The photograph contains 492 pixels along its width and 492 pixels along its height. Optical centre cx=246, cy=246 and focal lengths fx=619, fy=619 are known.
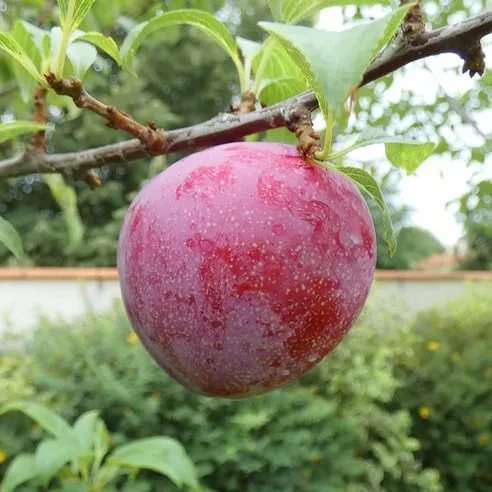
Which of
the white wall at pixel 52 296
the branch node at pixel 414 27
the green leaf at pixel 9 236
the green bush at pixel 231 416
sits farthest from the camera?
the white wall at pixel 52 296

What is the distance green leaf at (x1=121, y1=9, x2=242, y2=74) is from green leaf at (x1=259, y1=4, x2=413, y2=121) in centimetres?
24

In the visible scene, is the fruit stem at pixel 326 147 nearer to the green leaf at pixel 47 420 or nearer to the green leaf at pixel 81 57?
the green leaf at pixel 81 57

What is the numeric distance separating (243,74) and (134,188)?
9000 mm

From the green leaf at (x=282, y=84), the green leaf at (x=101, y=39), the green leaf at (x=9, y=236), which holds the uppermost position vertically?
the green leaf at (x=101, y=39)

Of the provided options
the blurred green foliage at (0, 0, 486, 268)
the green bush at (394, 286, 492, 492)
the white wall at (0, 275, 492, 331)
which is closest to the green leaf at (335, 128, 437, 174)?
the green bush at (394, 286, 492, 492)

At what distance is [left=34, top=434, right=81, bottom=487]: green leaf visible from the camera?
3.67 ft

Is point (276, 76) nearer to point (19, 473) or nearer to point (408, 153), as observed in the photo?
point (408, 153)

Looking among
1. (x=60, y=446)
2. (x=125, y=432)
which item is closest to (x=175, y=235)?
(x=60, y=446)

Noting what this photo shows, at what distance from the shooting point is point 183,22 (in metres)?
0.56

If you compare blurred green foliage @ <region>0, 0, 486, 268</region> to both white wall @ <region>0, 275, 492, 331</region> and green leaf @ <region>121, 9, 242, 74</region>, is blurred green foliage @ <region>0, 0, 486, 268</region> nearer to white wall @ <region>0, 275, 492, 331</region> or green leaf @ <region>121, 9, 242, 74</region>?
white wall @ <region>0, 275, 492, 331</region>

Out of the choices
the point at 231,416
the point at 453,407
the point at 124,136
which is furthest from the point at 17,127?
the point at 124,136

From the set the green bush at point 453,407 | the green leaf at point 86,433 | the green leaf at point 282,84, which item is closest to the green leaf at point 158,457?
the green leaf at point 86,433

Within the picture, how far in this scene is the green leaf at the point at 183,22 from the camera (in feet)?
1.72

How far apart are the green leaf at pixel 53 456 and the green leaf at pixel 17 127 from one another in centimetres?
76
